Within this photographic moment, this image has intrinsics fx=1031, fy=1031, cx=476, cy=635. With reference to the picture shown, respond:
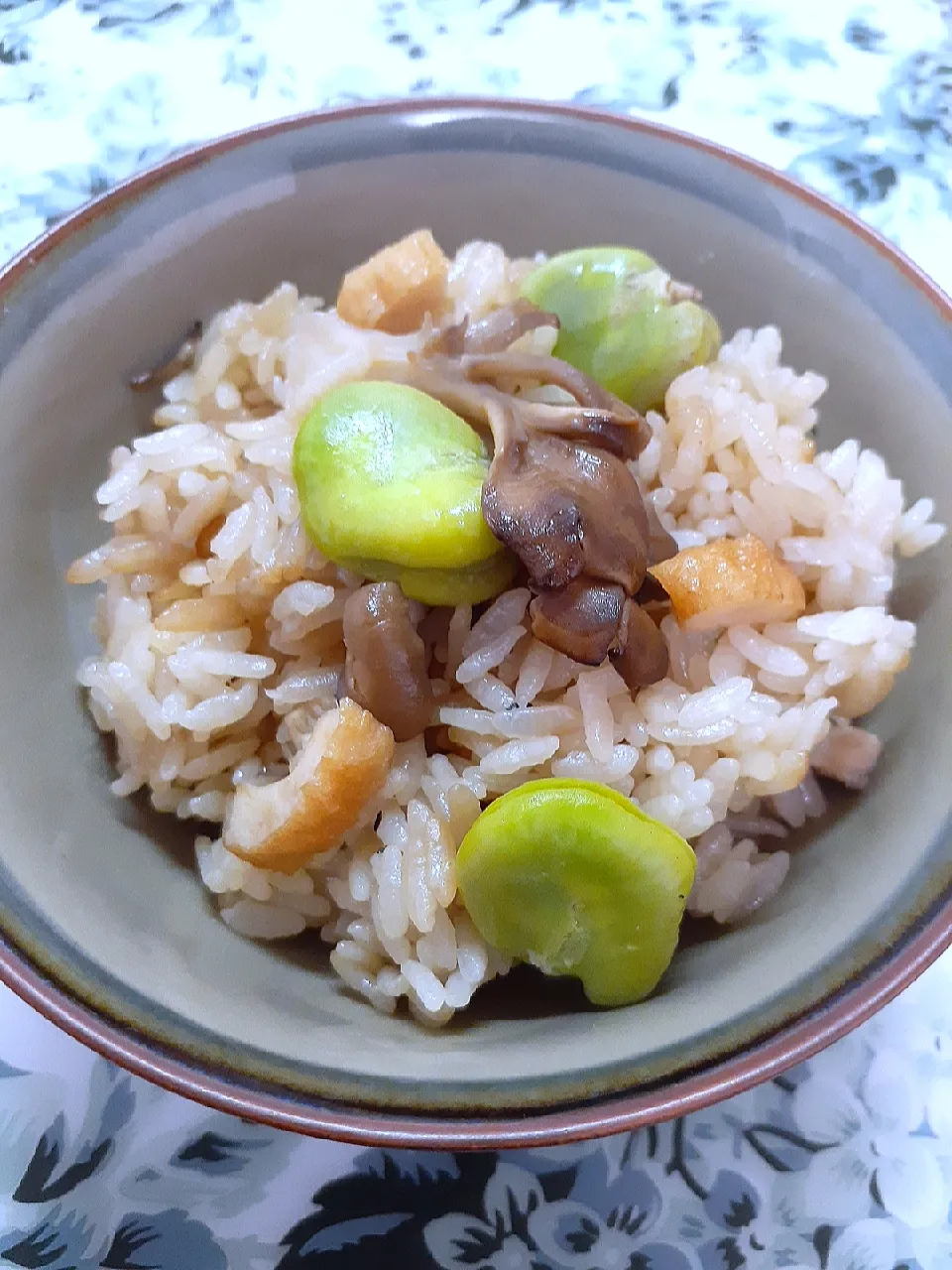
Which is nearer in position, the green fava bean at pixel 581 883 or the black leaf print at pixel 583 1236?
the green fava bean at pixel 581 883

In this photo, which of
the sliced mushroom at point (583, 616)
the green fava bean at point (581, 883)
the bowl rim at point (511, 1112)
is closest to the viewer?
the bowl rim at point (511, 1112)

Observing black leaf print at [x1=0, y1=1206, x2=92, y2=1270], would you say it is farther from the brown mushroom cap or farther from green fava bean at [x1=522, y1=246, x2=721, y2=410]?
green fava bean at [x1=522, y1=246, x2=721, y2=410]

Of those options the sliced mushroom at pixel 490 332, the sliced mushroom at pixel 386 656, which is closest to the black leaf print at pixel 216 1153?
the sliced mushroom at pixel 386 656

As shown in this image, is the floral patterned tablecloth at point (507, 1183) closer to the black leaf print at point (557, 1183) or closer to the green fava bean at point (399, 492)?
the black leaf print at point (557, 1183)

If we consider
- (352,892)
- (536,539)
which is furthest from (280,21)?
(352,892)

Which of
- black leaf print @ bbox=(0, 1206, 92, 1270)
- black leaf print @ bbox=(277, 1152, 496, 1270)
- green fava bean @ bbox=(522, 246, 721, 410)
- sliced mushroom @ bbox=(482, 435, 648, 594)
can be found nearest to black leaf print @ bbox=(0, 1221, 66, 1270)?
black leaf print @ bbox=(0, 1206, 92, 1270)

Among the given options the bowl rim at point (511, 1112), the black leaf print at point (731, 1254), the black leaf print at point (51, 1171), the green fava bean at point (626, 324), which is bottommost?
the black leaf print at point (731, 1254)

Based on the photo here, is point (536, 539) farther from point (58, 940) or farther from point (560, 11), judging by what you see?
point (560, 11)
